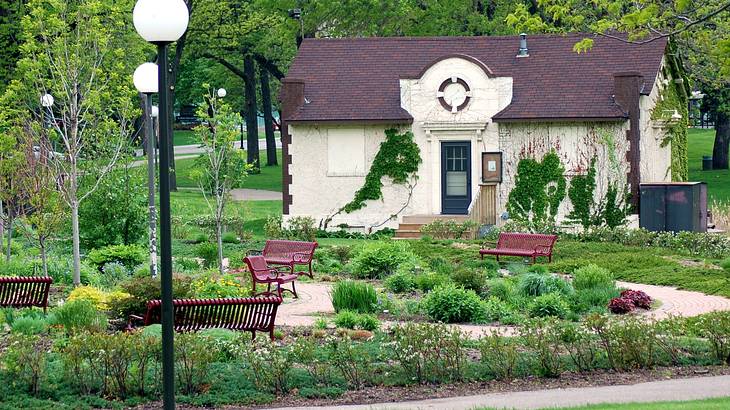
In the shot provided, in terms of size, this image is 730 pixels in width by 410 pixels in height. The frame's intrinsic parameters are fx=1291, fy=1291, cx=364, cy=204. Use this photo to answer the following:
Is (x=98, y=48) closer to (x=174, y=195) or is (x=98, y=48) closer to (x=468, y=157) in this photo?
(x=468, y=157)

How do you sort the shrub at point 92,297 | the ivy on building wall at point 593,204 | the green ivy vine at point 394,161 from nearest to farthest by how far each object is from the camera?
the shrub at point 92,297, the ivy on building wall at point 593,204, the green ivy vine at point 394,161

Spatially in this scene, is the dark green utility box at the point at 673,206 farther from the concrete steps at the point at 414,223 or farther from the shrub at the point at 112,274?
the shrub at the point at 112,274

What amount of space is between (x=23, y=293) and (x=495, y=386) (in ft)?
25.6

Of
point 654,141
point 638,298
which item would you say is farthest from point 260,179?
point 638,298

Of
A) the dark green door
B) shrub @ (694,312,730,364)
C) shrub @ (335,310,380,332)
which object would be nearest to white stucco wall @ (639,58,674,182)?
the dark green door

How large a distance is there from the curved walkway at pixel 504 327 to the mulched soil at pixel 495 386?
3327 millimetres

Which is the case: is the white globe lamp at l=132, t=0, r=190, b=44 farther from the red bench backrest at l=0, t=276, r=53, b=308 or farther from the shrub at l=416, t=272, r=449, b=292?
the shrub at l=416, t=272, r=449, b=292

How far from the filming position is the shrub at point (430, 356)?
1392 cm

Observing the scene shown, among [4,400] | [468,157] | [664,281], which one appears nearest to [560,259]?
[664,281]

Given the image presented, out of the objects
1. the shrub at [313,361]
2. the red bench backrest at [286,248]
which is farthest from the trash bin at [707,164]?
the shrub at [313,361]

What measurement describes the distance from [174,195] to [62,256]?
22758 mm

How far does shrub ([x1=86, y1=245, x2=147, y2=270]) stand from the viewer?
24.0m

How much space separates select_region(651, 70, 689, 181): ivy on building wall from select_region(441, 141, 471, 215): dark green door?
16.8 feet

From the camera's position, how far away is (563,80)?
3462 centimetres
